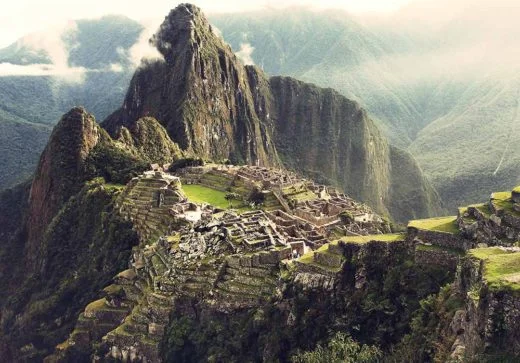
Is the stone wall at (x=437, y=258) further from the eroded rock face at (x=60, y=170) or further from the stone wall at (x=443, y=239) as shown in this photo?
the eroded rock face at (x=60, y=170)

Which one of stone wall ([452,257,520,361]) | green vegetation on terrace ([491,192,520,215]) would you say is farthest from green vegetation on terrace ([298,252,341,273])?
stone wall ([452,257,520,361])

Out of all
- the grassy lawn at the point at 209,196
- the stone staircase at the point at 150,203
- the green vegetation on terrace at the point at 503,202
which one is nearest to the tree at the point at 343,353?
the green vegetation on terrace at the point at 503,202

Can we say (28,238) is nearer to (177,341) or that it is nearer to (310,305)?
(177,341)

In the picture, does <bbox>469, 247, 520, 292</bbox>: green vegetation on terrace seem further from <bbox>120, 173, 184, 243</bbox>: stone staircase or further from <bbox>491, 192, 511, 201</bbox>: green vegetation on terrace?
<bbox>120, 173, 184, 243</bbox>: stone staircase

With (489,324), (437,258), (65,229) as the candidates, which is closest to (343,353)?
(437,258)

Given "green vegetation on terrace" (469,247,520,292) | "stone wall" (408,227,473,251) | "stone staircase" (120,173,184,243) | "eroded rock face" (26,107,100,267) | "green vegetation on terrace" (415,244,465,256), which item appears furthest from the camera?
"eroded rock face" (26,107,100,267)

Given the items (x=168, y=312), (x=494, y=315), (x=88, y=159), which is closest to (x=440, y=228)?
(x=494, y=315)
